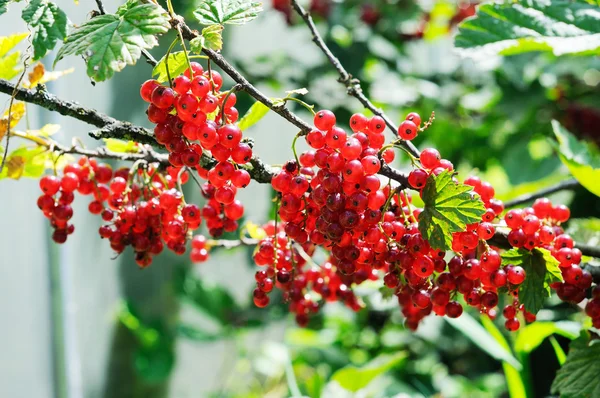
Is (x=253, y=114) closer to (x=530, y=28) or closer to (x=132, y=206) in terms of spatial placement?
(x=132, y=206)

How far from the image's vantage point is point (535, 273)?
0.51 meters

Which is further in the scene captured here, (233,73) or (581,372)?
(581,372)

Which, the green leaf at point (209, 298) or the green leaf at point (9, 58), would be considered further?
the green leaf at point (209, 298)

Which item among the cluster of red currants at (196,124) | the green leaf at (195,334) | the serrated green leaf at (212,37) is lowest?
the green leaf at (195,334)

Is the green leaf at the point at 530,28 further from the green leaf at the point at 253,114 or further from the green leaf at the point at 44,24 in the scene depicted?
the green leaf at the point at 44,24

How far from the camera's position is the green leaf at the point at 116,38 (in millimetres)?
407

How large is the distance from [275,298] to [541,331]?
1091mm

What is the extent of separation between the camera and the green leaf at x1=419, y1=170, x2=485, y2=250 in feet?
1.47

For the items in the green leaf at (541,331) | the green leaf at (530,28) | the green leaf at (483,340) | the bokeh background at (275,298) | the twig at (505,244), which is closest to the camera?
the twig at (505,244)

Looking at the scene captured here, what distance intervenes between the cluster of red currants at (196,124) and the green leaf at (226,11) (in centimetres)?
4

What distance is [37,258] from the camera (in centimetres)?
130

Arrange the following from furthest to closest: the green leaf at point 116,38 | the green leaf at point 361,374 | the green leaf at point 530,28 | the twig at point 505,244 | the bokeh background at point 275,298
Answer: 1. the bokeh background at point 275,298
2. the green leaf at point 361,374
3. the green leaf at point 530,28
4. the twig at point 505,244
5. the green leaf at point 116,38

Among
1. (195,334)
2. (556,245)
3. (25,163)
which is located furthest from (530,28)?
(195,334)

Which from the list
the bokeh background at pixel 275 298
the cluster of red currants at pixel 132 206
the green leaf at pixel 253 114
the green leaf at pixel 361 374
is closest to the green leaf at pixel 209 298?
the bokeh background at pixel 275 298
